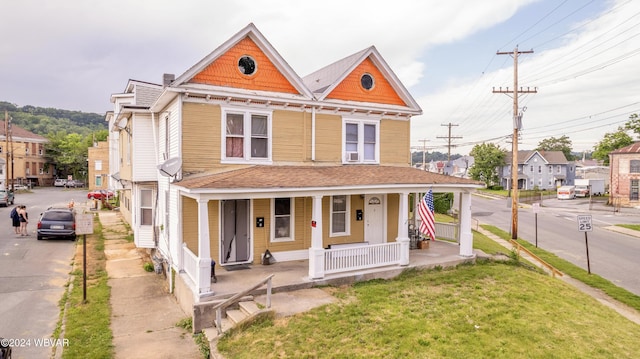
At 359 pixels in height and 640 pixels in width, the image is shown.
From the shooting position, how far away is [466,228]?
14.3 m

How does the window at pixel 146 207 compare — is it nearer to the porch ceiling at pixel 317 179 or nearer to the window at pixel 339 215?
the porch ceiling at pixel 317 179

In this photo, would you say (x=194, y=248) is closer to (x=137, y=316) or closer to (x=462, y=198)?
(x=137, y=316)

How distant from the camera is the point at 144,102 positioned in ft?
56.9

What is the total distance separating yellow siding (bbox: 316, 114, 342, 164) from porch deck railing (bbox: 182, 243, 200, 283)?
5707mm

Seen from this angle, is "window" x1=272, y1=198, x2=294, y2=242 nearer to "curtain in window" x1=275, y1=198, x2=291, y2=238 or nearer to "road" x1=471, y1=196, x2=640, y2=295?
"curtain in window" x1=275, y1=198, x2=291, y2=238

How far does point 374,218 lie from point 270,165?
4721mm

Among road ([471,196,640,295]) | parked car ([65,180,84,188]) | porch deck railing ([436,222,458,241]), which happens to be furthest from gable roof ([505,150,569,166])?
parked car ([65,180,84,188])

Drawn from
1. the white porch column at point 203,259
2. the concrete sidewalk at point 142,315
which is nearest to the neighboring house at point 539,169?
the concrete sidewalk at point 142,315

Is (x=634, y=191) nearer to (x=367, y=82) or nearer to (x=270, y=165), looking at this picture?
(x=367, y=82)

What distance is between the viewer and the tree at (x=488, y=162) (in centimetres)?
7050

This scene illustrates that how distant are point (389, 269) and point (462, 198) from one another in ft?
14.2

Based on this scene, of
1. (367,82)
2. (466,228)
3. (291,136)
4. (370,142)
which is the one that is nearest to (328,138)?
(291,136)

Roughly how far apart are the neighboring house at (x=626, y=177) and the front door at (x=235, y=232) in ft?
174

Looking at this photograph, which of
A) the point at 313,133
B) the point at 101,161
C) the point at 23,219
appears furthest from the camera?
the point at 101,161
